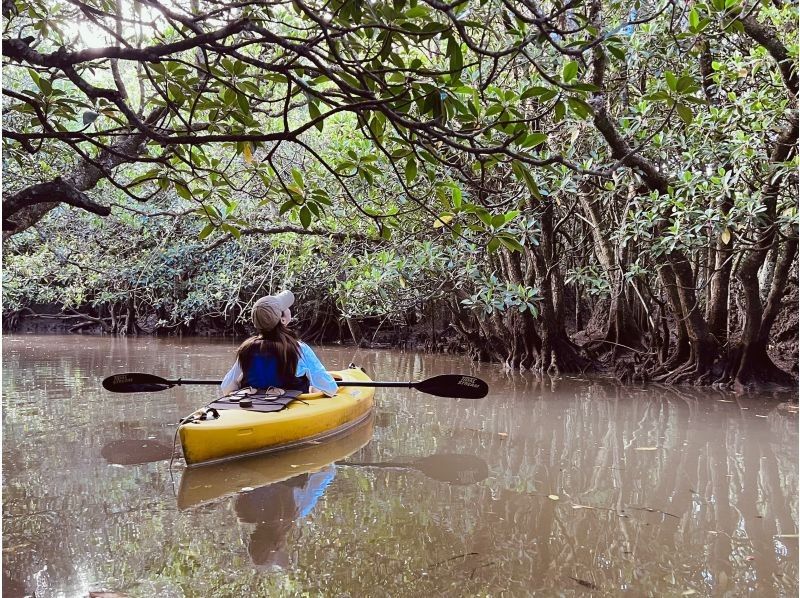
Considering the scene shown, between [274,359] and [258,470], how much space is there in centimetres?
110

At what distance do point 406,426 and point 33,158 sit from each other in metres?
3.96

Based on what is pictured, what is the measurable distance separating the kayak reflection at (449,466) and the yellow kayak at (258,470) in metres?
0.27

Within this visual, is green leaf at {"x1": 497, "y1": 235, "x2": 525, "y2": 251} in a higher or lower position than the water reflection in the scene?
higher

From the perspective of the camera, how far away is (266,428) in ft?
14.7

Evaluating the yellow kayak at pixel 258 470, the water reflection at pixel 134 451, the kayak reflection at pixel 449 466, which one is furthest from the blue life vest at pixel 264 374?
the kayak reflection at pixel 449 466

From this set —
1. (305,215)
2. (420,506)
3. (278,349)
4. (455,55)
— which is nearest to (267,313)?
(278,349)

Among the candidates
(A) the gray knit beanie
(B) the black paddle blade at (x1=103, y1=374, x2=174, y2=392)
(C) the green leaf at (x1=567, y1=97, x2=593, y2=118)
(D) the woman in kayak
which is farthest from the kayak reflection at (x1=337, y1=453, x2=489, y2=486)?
(C) the green leaf at (x1=567, y1=97, x2=593, y2=118)

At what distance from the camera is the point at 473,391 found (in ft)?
16.8

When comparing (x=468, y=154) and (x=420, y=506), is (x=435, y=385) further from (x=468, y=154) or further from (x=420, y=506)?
(x=468, y=154)

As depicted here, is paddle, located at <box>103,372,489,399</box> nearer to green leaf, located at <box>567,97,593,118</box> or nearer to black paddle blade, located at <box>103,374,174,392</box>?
black paddle blade, located at <box>103,374,174,392</box>

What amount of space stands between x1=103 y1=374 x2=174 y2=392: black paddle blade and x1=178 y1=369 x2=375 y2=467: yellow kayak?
1279mm

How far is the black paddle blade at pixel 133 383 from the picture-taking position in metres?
5.30

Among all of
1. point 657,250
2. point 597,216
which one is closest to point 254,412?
point 657,250

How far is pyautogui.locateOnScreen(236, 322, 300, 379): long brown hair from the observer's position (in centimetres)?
504
